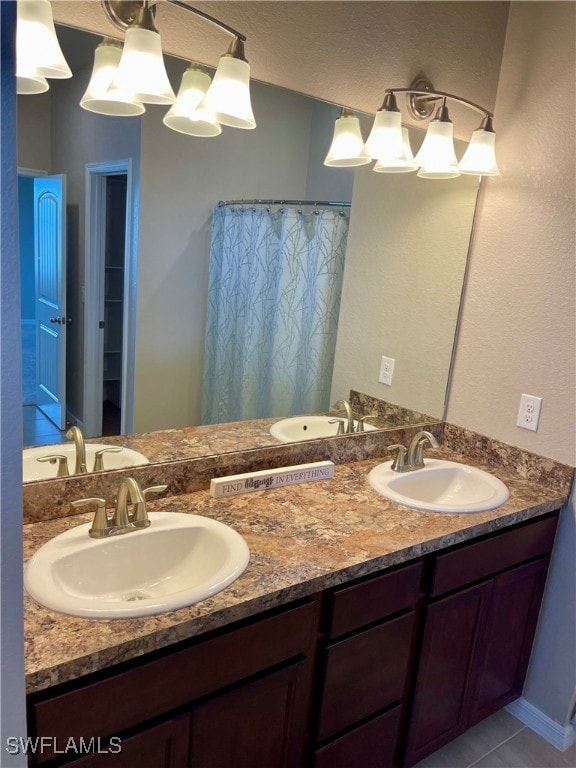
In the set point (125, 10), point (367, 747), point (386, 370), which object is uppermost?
point (125, 10)

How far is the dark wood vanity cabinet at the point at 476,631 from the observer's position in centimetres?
170

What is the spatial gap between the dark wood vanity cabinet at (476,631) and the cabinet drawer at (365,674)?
0.11 meters

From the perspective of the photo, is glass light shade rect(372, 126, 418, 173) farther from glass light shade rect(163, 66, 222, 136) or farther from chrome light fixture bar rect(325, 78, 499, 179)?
glass light shade rect(163, 66, 222, 136)

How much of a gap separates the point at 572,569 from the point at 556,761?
2.18 feet

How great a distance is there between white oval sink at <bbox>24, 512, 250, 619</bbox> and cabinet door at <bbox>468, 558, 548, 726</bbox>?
0.99 m

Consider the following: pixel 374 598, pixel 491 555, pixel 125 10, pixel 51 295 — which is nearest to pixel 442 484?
pixel 491 555

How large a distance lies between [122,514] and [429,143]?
5.11ft

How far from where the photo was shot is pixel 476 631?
183 cm

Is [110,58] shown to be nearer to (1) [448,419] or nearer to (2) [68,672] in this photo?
(2) [68,672]

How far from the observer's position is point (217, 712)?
1218 mm

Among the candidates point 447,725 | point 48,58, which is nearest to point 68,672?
point 48,58

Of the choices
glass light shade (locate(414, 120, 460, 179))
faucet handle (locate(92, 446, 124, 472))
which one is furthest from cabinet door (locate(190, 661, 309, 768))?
glass light shade (locate(414, 120, 460, 179))

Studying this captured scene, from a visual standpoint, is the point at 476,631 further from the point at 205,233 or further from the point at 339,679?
the point at 205,233

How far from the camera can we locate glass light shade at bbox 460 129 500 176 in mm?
1971
